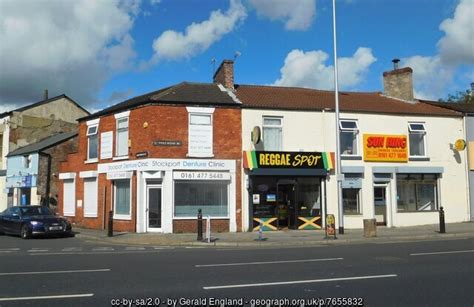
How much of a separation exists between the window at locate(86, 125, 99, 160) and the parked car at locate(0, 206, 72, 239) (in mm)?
4834

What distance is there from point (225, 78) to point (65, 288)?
19.2 m

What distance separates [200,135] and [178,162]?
1.73 metres

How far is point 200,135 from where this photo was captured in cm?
2419

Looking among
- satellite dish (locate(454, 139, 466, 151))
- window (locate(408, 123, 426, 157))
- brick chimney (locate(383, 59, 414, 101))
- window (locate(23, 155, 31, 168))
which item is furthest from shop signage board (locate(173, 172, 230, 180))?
window (locate(23, 155, 31, 168))

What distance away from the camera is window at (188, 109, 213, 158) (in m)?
24.0

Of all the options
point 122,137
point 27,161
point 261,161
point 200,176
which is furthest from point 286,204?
point 27,161

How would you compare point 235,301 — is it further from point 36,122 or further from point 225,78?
point 36,122

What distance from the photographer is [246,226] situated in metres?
24.2

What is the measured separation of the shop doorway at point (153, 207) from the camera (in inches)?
937

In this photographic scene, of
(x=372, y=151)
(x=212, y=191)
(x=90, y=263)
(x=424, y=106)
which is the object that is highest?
(x=424, y=106)

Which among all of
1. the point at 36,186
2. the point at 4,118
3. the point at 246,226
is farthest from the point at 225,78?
the point at 4,118

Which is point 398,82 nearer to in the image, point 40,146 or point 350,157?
point 350,157

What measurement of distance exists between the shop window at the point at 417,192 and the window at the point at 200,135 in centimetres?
1057

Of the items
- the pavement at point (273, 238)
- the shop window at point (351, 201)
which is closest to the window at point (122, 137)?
the pavement at point (273, 238)
